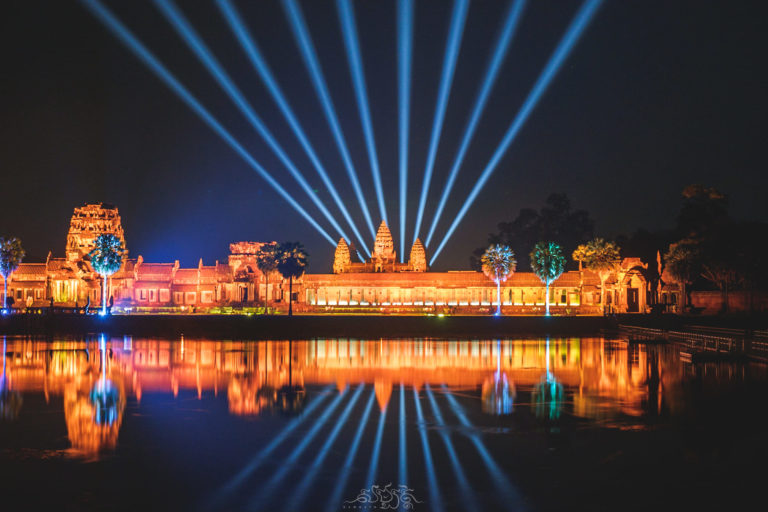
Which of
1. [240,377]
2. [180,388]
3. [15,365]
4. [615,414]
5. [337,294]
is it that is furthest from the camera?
[337,294]

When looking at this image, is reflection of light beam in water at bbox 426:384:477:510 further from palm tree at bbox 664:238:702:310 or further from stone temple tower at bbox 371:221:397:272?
stone temple tower at bbox 371:221:397:272

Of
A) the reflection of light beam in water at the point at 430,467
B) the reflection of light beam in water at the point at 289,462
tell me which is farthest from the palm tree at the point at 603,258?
the reflection of light beam in water at the point at 289,462

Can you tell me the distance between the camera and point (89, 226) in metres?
114

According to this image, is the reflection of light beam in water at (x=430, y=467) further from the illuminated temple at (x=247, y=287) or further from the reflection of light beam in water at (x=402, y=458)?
the illuminated temple at (x=247, y=287)

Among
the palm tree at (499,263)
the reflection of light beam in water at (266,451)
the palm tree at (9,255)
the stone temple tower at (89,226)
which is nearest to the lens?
the reflection of light beam in water at (266,451)

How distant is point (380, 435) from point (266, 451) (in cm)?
322

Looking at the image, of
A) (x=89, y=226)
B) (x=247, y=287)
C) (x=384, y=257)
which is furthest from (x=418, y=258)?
(x=89, y=226)

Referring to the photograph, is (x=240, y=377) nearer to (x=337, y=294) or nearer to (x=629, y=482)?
(x=629, y=482)

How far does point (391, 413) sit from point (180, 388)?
9.06m

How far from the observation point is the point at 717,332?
5184 centimetres

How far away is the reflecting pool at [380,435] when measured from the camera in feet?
53.0

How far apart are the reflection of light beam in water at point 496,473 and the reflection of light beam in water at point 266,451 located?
4469 mm

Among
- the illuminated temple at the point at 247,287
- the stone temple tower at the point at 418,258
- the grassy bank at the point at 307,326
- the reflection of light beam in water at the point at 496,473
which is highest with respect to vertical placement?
the stone temple tower at the point at 418,258

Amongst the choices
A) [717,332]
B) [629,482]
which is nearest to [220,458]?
[629,482]
